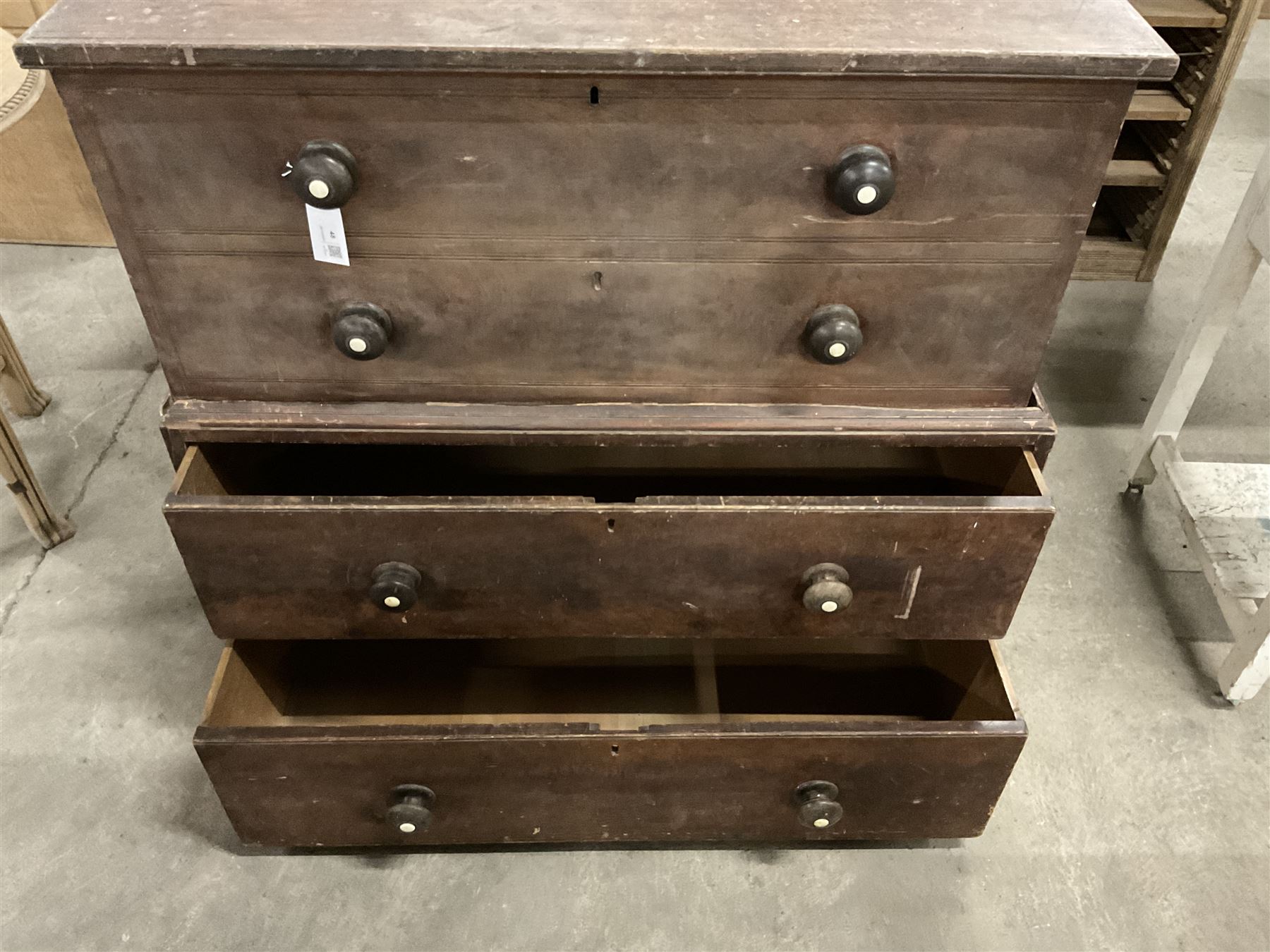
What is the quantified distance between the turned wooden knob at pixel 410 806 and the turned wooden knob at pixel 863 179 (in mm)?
876

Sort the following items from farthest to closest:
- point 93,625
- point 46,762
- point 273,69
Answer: point 93,625 < point 46,762 < point 273,69

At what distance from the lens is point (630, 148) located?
932 millimetres

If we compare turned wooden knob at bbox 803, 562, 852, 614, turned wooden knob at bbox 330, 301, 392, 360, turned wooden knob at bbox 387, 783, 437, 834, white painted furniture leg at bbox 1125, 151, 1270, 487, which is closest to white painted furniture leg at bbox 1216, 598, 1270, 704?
white painted furniture leg at bbox 1125, 151, 1270, 487

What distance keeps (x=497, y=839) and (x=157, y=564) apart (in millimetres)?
859

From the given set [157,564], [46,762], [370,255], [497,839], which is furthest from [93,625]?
[370,255]

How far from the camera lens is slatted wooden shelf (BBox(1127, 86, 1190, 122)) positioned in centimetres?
203

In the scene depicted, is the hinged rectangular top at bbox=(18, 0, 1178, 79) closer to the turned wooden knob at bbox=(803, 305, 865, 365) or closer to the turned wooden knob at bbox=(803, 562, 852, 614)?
the turned wooden knob at bbox=(803, 305, 865, 365)

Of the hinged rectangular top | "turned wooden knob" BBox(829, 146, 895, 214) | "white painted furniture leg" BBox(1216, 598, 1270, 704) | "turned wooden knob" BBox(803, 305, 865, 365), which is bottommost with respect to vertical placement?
"white painted furniture leg" BBox(1216, 598, 1270, 704)

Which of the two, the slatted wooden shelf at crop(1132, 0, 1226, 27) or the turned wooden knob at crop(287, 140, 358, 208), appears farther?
the slatted wooden shelf at crop(1132, 0, 1226, 27)

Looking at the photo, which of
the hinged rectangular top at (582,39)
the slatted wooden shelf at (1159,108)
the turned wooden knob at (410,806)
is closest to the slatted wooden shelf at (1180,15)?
the slatted wooden shelf at (1159,108)

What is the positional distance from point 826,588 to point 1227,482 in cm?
108

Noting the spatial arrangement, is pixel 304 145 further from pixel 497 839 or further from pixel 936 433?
pixel 497 839

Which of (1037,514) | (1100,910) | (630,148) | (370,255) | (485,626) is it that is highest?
(630,148)

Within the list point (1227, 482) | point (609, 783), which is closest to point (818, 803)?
point (609, 783)
